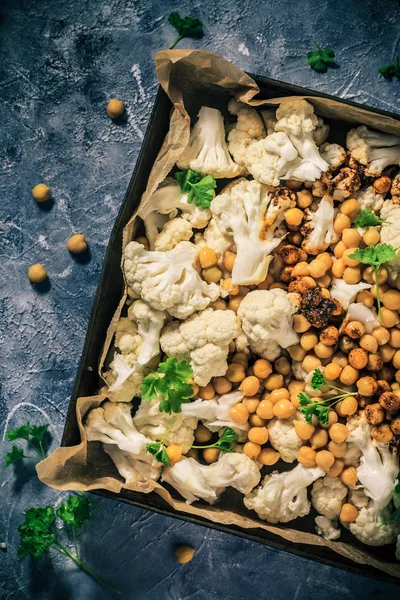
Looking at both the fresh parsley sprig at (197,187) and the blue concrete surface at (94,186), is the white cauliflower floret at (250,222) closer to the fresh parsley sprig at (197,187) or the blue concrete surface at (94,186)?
the fresh parsley sprig at (197,187)

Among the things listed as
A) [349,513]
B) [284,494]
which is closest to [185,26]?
[284,494]

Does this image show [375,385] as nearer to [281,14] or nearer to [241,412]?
[241,412]

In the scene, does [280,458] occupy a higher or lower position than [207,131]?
lower

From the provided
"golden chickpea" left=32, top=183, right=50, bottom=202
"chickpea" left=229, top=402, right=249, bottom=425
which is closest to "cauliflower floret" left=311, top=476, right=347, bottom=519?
"chickpea" left=229, top=402, right=249, bottom=425

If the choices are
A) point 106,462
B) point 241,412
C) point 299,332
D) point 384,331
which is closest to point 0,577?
point 106,462

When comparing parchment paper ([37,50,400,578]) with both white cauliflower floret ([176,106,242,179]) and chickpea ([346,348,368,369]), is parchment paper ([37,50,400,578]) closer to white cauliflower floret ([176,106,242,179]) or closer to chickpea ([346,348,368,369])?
white cauliflower floret ([176,106,242,179])

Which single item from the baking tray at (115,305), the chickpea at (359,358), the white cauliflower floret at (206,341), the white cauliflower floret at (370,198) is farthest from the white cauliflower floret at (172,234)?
the chickpea at (359,358)
